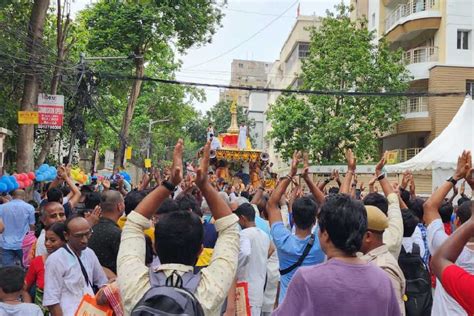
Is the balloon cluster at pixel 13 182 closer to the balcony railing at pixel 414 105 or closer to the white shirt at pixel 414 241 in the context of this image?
the white shirt at pixel 414 241

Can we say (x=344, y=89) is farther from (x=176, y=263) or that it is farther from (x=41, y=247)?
(x=176, y=263)

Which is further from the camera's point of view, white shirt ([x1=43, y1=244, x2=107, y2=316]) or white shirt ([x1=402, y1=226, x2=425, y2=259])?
white shirt ([x1=402, y1=226, x2=425, y2=259])

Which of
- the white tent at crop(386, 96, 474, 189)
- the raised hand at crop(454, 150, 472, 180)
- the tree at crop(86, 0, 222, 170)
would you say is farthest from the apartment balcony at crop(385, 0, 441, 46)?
the raised hand at crop(454, 150, 472, 180)

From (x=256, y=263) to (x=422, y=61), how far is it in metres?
25.5

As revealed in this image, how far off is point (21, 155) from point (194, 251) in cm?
1168

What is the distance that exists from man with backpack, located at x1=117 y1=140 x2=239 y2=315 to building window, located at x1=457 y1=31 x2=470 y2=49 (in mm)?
27827

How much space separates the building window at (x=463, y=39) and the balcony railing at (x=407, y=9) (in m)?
1.91

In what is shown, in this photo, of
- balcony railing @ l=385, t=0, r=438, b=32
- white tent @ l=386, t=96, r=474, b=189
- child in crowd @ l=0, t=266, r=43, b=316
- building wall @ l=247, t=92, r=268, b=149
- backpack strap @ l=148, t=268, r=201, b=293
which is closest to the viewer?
backpack strap @ l=148, t=268, r=201, b=293

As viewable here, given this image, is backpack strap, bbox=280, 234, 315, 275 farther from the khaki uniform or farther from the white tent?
the white tent

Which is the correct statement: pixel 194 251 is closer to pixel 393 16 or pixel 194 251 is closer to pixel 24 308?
pixel 24 308

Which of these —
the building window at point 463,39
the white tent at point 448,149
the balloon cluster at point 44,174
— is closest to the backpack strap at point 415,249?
the white tent at point 448,149

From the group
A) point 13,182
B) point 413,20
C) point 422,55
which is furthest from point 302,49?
point 13,182

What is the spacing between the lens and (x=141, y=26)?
23.2 m

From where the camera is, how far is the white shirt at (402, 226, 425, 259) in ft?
16.3
